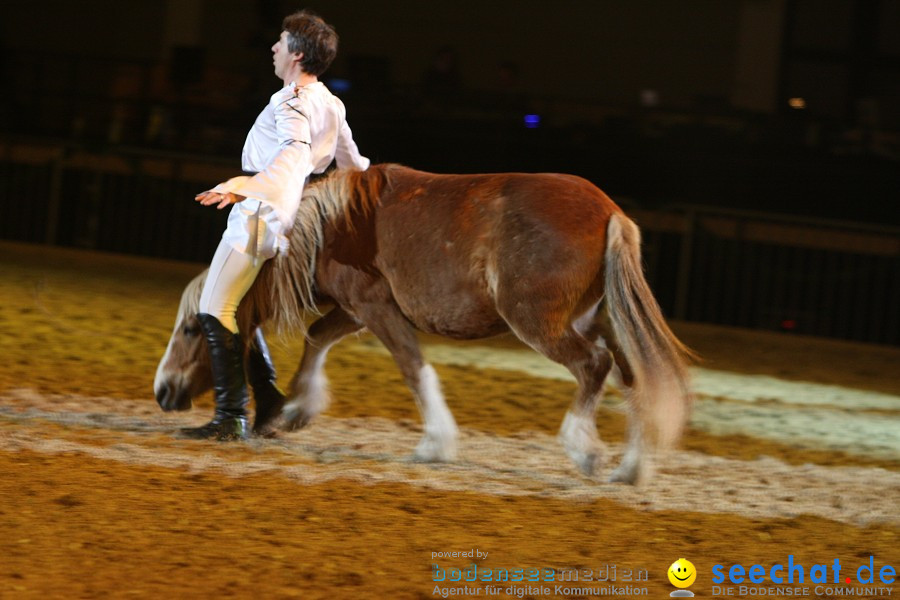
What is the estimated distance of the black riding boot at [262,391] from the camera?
583 centimetres

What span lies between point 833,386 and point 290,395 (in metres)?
4.96

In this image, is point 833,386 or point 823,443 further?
point 833,386

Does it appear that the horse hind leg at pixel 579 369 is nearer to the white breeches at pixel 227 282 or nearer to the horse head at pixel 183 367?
the white breeches at pixel 227 282

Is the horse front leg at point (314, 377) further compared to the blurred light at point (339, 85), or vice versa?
the blurred light at point (339, 85)

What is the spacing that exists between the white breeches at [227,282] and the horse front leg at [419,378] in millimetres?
546

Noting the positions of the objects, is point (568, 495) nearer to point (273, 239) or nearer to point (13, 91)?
point (273, 239)

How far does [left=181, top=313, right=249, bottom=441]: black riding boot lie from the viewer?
551 centimetres

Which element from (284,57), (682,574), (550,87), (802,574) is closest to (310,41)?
(284,57)

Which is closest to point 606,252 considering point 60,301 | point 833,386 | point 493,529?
point 493,529

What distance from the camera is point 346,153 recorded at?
5605 millimetres

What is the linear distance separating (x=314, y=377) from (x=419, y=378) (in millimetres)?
657

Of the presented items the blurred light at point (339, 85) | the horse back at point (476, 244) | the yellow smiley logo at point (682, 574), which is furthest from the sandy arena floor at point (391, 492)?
the blurred light at point (339, 85)

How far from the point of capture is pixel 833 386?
9.22 meters

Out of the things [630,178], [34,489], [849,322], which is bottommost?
[34,489]
